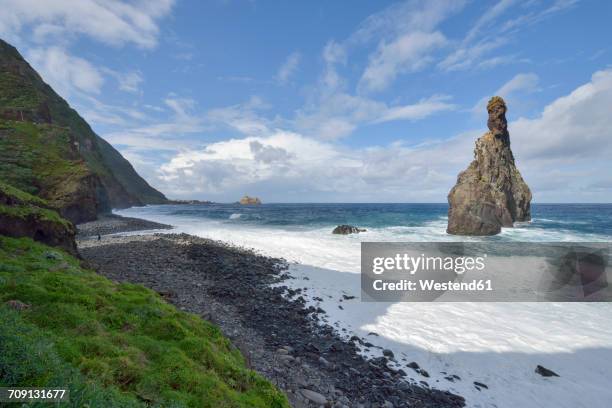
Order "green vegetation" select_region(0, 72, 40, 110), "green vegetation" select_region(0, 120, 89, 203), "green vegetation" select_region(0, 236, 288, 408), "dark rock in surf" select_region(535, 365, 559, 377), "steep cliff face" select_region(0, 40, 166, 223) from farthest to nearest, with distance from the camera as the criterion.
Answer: "green vegetation" select_region(0, 72, 40, 110), "steep cliff face" select_region(0, 40, 166, 223), "green vegetation" select_region(0, 120, 89, 203), "dark rock in surf" select_region(535, 365, 559, 377), "green vegetation" select_region(0, 236, 288, 408)

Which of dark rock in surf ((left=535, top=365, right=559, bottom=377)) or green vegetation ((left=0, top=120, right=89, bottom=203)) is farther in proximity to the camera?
green vegetation ((left=0, top=120, right=89, bottom=203))

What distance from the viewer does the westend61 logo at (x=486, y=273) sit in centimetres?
1919

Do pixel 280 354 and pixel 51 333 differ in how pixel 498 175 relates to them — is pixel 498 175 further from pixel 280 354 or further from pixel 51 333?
pixel 51 333

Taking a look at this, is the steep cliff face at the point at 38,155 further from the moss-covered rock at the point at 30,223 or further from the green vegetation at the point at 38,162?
the moss-covered rock at the point at 30,223

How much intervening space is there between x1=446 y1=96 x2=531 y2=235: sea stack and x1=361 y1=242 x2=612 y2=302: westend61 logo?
11.2 metres

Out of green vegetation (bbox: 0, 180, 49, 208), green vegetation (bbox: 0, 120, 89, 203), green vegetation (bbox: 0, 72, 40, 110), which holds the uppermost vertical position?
green vegetation (bbox: 0, 72, 40, 110)

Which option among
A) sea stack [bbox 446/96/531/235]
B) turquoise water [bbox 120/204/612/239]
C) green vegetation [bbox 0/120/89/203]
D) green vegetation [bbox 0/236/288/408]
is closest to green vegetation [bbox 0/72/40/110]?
green vegetation [bbox 0/120/89/203]

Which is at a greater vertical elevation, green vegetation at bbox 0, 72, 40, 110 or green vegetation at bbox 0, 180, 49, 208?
green vegetation at bbox 0, 72, 40, 110

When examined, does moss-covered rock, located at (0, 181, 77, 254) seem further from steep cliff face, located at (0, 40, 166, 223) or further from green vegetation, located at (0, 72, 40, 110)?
green vegetation, located at (0, 72, 40, 110)

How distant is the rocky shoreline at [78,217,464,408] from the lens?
9.05 m

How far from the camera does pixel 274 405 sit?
6.50 m

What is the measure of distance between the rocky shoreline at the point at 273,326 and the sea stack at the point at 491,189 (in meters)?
36.7

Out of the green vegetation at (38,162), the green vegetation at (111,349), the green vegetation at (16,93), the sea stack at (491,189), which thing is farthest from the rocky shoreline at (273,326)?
the green vegetation at (16,93)

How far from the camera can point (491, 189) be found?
51375mm
